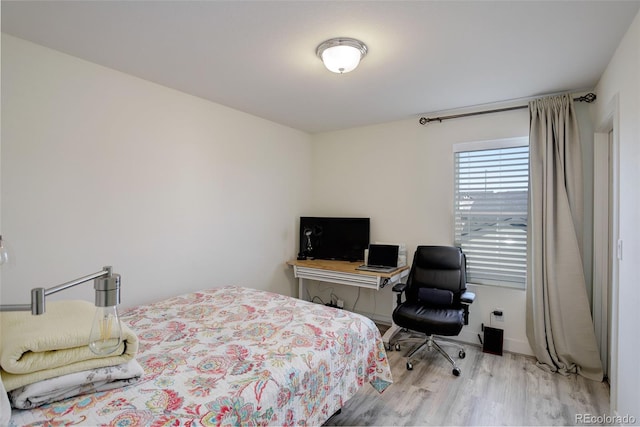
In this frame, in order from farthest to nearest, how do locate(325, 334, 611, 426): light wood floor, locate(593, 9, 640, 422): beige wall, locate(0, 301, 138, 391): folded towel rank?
locate(325, 334, 611, 426): light wood floor → locate(593, 9, 640, 422): beige wall → locate(0, 301, 138, 391): folded towel

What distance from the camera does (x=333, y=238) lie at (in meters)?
4.05

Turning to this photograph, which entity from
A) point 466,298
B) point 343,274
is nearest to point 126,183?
point 343,274

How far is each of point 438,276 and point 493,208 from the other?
90cm

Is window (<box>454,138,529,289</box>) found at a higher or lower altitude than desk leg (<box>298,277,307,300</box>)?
higher

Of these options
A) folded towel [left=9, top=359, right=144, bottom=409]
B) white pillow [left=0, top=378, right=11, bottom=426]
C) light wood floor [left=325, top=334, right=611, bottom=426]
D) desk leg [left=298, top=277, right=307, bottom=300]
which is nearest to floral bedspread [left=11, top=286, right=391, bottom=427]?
folded towel [left=9, top=359, right=144, bottom=409]

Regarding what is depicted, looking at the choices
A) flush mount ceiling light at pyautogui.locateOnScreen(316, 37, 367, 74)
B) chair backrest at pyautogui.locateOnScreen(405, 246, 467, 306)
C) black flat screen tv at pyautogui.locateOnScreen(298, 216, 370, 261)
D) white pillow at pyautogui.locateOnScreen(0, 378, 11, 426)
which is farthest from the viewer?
black flat screen tv at pyautogui.locateOnScreen(298, 216, 370, 261)

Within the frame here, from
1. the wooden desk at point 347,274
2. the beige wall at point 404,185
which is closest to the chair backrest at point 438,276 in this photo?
the wooden desk at point 347,274

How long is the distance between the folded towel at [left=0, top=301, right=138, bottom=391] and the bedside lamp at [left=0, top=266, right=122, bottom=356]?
515 millimetres

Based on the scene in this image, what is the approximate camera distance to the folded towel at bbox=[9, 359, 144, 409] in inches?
43.3

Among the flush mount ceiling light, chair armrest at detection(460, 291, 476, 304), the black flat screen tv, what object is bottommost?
chair armrest at detection(460, 291, 476, 304)

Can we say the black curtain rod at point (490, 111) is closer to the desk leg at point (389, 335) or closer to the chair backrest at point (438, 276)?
the chair backrest at point (438, 276)

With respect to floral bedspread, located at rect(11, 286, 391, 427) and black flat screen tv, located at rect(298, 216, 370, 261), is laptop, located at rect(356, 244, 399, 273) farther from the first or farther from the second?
floral bedspread, located at rect(11, 286, 391, 427)

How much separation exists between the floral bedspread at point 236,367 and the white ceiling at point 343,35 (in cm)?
178

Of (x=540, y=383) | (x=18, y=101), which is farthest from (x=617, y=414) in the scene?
(x=18, y=101)
